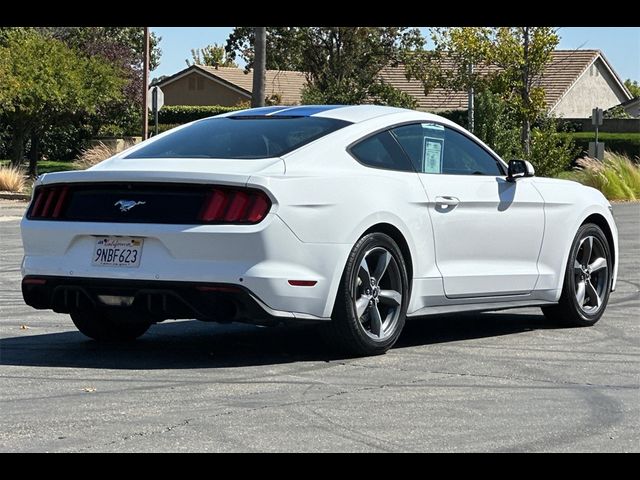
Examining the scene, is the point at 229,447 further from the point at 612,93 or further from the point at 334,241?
the point at 612,93

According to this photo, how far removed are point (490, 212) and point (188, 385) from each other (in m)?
2.87

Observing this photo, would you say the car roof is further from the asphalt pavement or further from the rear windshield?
the asphalt pavement

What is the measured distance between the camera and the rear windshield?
27.8 feet

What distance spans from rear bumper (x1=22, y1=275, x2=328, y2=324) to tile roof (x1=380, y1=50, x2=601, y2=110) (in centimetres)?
5895

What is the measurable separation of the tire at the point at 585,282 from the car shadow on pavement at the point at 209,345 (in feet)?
0.71

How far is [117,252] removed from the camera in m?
8.00

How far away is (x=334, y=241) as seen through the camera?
8.05m

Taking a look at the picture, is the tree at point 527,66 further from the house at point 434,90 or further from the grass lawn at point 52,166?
the house at point 434,90

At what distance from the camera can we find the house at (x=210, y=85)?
79812 millimetres

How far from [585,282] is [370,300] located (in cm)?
248

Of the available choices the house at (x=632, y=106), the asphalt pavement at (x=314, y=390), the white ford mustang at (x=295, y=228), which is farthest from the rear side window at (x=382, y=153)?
the house at (x=632, y=106)

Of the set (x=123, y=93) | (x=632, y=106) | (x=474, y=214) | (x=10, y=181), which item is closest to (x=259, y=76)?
(x=10, y=181)

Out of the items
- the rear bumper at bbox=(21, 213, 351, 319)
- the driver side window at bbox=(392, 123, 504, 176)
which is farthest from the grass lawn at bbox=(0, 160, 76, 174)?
the rear bumper at bbox=(21, 213, 351, 319)

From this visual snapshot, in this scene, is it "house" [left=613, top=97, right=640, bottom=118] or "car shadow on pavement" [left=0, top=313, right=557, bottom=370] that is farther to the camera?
"house" [left=613, top=97, right=640, bottom=118]
